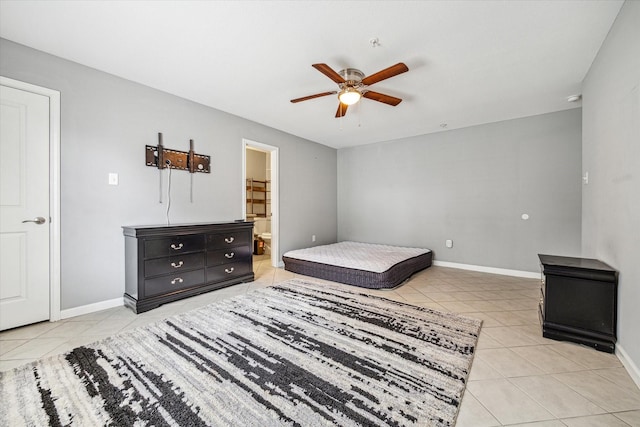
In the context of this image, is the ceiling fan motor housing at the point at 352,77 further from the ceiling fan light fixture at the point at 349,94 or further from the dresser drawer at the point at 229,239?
the dresser drawer at the point at 229,239

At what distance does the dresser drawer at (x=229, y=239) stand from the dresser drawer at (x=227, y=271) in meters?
0.27

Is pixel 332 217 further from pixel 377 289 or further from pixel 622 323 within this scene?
pixel 622 323

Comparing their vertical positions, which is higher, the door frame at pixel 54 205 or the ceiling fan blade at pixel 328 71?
the ceiling fan blade at pixel 328 71

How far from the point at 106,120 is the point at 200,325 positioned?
236 cm

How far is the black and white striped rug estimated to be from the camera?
1313 millimetres

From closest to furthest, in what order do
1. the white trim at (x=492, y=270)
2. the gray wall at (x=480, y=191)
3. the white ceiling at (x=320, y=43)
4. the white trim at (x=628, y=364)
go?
the white trim at (x=628, y=364), the white ceiling at (x=320, y=43), the gray wall at (x=480, y=191), the white trim at (x=492, y=270)

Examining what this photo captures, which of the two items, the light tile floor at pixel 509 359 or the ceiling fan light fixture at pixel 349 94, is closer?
the light tile floor at pixel 509 359

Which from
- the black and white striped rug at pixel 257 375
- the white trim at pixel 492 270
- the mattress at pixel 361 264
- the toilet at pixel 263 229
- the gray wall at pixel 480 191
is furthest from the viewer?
the toilet at pixel 263 229

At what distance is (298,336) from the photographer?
2.14 m

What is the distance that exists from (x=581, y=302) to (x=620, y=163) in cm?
106

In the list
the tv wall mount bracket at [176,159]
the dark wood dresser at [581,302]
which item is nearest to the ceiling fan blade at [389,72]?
the dark wood dresser at [581,302]

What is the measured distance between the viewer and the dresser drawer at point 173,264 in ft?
8.98

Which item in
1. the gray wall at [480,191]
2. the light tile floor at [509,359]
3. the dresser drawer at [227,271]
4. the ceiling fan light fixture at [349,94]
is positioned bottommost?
the light tile floor at [509,359]

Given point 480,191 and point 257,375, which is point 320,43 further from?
point 480,191
